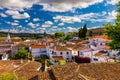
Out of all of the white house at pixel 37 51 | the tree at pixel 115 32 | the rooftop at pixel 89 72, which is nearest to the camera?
the tree at pixel 115 32

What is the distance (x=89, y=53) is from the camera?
190 feet

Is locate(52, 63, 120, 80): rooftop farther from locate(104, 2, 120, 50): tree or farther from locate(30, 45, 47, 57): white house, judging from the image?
locate(30, 45, 47, 57): white house

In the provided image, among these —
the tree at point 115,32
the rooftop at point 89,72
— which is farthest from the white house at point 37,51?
the tree at point 115,32

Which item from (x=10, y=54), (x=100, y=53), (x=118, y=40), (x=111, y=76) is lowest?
(x=10, y=54)

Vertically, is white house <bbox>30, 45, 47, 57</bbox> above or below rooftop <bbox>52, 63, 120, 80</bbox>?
below

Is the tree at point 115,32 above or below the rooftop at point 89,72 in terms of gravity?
above

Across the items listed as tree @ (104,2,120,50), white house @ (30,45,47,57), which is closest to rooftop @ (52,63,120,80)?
tree @ (104,2,120,50)

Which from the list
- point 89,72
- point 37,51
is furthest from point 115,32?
point 37,51

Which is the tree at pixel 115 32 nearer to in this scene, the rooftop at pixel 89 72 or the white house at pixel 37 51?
the rooftop at pixel 89 72

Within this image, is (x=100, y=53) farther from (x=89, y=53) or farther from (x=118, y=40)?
(x=118, y=40)

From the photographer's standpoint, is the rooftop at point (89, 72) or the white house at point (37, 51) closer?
the rooftop at point (89, 72)

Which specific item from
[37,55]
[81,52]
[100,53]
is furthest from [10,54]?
[100,53]

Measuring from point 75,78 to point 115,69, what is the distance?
4.81m

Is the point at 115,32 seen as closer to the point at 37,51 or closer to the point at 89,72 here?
the point at 89,72
